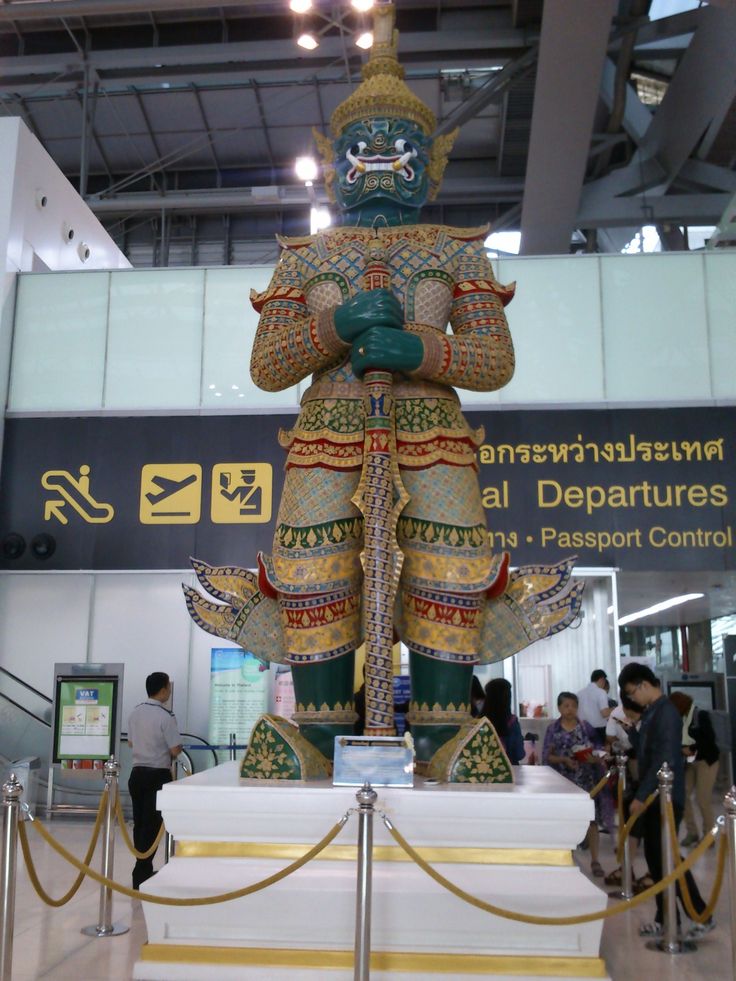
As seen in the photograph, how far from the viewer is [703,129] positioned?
10.8m

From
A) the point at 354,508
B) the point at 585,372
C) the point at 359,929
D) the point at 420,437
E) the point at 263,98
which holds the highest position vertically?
the point at 263,98

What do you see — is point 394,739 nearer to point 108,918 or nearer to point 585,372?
point 108,918

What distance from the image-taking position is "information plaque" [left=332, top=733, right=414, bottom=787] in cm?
302

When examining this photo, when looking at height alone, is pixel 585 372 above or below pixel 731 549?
above

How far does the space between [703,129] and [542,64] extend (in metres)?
2.76

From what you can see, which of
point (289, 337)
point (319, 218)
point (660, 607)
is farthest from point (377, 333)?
point (319, 218)

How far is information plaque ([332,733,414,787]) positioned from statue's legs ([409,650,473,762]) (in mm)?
331

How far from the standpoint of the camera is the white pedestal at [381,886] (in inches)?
112

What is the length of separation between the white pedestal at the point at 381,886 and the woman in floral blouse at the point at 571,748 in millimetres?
3390

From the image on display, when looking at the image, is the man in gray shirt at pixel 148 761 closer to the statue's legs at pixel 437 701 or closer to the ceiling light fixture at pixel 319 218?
the statue's legs at pixel 437 701

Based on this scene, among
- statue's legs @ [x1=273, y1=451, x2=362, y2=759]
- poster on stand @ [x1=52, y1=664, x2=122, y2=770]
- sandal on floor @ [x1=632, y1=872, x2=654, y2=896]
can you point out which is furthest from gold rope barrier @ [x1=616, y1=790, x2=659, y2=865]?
poster on stand @ [x1=52, y1=664, x2=122, y2=770]

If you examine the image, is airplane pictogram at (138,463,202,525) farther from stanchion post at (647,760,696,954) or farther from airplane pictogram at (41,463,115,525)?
stanchion post at (647,760,696,954)

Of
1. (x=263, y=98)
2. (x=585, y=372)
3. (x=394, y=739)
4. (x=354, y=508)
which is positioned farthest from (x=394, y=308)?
(x=263, y=98)

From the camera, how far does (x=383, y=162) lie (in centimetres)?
376
